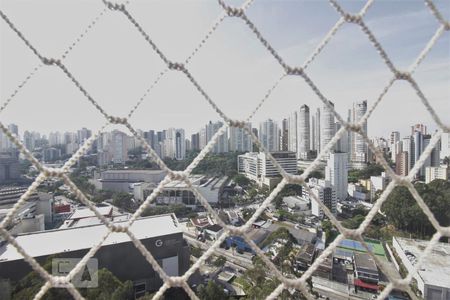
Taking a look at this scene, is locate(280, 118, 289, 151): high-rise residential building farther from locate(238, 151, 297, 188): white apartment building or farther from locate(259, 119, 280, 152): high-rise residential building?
locate(238, 151, 297, 188): white apartment building

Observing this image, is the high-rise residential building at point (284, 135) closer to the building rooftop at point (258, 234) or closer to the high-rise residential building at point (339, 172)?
the high-rise residential building at point (339, 172)

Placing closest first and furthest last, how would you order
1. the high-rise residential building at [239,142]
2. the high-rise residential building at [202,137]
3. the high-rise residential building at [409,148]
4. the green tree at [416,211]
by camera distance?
the green tree at [416,211] < the high-rise residential building at [409,148] < the high-rise residential building at [202,137] < the high-rise residential building at [239,142]

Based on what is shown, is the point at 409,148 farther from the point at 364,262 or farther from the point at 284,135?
the point at 364,262

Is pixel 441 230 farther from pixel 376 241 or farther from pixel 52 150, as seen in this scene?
pixel 52 150

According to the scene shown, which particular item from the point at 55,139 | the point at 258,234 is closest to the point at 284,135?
the point at 258,234

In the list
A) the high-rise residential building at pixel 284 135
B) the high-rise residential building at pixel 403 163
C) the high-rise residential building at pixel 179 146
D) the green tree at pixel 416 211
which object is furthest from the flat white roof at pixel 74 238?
the high-rise residential building at pixel 179 146
